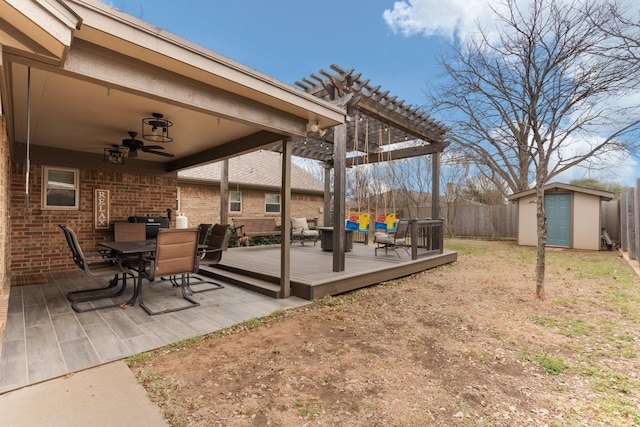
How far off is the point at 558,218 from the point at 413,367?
11.5m

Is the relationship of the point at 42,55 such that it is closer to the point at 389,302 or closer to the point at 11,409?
the point at 11,409

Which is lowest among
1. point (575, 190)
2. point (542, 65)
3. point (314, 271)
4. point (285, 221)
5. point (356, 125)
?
point (314, 271)

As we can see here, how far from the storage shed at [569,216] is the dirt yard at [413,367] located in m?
7.74

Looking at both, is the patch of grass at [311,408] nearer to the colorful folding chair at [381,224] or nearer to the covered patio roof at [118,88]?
the covered patio roof at [118,88]

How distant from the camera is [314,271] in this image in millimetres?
5082

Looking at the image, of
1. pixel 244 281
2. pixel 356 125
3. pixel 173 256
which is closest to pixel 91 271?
pixel 173 256

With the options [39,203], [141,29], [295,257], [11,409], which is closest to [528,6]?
[141,29]

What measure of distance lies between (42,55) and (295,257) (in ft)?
17.5

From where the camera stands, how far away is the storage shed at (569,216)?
1009 centimetres

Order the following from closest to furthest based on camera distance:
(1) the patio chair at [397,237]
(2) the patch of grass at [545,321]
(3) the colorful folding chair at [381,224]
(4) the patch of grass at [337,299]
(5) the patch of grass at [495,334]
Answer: (5) the patch of grass at [495,334], (2) the patch of grass at [545,321], (4) the patch of grass at [337,299], (1) the patio chair at [397,237], (3) the colorful folding chair at [381,224]

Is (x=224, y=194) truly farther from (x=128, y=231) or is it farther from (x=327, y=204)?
(x=327, y=204)

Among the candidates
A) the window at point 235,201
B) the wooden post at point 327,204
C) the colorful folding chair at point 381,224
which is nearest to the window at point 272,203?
the window at point 235,201

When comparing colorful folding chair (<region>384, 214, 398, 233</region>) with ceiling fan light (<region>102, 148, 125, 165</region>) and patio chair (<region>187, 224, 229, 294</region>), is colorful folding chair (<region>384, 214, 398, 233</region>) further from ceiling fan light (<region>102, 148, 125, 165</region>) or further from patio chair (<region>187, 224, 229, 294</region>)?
ceiling fan light (<region>102, 148, 125, 165</region>)

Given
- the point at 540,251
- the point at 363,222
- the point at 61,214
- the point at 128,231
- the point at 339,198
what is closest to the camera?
the point at 540,251
